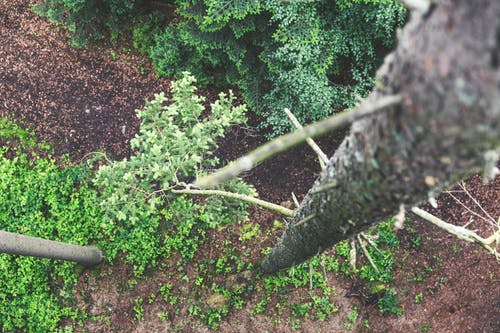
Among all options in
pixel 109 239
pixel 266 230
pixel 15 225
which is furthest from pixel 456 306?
pixel 15 225

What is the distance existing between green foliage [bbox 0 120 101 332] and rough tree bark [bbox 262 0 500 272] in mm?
4981

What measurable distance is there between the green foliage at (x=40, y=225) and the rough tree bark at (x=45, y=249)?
402 millimetres

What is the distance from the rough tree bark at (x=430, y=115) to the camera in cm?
92

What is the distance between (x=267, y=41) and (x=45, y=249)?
3.50m

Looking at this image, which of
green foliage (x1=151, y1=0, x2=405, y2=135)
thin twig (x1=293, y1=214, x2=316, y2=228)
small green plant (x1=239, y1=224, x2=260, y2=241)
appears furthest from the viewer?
small green plant (x1=239, y1=224, x2=260, y2=241)

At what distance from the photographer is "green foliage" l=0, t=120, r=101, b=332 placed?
571 cm

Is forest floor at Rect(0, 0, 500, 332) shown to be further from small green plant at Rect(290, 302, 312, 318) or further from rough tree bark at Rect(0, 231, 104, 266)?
rough tree bark at Rect(0, 231, 104, 266)

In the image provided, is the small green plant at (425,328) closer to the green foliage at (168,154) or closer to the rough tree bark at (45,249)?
the green foliage at (168,154)

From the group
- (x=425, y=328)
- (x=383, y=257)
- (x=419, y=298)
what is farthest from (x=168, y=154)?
(x=425, y=328)

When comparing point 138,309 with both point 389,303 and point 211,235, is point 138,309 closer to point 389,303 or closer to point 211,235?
point 211,235

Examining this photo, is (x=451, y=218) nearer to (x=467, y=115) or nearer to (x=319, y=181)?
(x=319, y=181)

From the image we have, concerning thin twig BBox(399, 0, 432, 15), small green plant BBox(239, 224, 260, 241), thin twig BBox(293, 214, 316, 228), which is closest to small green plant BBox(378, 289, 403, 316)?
small green plant BBox(239, 224, 260, 241)

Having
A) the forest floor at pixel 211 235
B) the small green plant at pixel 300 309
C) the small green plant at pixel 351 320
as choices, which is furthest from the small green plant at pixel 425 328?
the small green plant at pixel 300 309

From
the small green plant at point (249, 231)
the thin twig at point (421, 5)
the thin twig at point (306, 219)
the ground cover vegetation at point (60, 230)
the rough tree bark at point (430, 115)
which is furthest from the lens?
the small green plant at point (249, 231)
